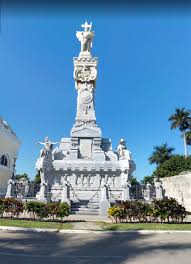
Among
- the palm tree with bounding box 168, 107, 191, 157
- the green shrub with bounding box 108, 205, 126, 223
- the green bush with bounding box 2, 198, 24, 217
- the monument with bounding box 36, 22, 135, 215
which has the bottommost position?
the green shrub with bounding box 108, 205, 126, 223

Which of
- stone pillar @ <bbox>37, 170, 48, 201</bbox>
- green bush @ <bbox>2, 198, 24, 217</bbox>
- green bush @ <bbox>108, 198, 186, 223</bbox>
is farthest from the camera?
stone pillar @ <bbox>37, 170, 48, 201</bbox>

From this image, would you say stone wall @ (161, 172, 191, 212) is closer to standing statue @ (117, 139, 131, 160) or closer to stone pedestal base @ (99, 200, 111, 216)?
standing statue @ (117, 139, 131, 160)

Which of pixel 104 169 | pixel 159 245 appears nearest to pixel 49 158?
pixel 104 169

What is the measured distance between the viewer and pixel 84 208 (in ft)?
65.5

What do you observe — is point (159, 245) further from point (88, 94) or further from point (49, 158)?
point (88, 94)

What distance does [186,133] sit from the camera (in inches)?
2082

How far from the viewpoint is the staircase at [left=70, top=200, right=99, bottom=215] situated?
19.3 m

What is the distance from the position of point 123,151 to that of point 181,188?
626 centimetres

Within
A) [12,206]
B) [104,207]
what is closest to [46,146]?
[104,207]

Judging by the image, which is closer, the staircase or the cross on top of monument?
the staircase

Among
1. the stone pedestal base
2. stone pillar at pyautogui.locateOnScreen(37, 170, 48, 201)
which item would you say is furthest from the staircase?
stone pillar at pyautogui.locateOnScreen(37, 170, 48, 201)

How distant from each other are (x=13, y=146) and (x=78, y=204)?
1085 inches

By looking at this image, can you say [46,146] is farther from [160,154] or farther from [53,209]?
[160,154]

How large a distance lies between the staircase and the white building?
76.8 feet
